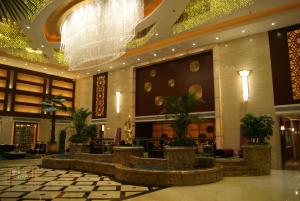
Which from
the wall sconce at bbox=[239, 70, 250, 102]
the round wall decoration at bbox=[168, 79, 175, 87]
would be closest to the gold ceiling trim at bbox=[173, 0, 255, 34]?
the wall sconce at bbox=[239, 70, 250, 102]

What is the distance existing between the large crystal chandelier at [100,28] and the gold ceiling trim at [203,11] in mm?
2327

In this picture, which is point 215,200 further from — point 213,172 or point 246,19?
point 246,19

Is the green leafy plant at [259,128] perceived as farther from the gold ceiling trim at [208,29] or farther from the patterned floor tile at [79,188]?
the patterned floor tile at [79,188]

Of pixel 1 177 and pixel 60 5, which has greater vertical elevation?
pixel 60 5

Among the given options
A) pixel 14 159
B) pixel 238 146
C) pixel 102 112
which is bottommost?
pixel 14 159

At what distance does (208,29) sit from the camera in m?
10.3

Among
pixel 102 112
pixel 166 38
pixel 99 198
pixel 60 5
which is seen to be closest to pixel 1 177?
pixel 99 198

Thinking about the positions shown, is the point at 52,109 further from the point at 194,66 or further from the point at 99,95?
the point at 194,66

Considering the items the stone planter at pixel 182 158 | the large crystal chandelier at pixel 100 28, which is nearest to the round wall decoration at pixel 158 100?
the large crystal chandelier at pixel 100 28

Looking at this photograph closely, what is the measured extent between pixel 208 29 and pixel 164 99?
4224mm

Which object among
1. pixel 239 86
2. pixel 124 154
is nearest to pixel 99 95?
pixel 124 154

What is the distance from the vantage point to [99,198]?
4648 mm

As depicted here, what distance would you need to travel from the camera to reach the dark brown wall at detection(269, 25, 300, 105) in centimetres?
936

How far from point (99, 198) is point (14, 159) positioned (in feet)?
33.6
